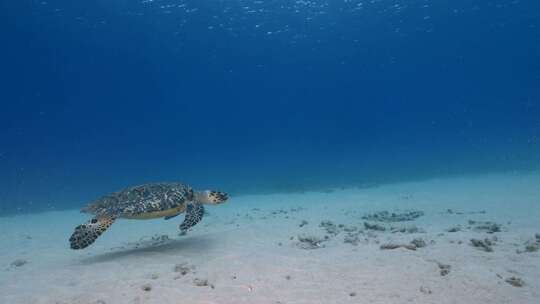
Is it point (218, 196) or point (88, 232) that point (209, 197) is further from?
point (88, 232)

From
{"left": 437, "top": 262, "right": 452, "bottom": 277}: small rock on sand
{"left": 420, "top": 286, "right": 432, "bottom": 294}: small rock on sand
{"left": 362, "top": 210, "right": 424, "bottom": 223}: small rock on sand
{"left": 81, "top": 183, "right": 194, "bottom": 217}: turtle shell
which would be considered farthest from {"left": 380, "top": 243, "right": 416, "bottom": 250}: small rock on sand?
{"left": 81, "top": 183, "right": 194, "bottom": 217}: turtle shell

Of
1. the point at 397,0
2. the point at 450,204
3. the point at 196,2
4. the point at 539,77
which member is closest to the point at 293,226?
the point at 450,204

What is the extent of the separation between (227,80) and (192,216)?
204 ft

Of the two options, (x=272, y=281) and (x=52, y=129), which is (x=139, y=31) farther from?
(x=272, y=281)

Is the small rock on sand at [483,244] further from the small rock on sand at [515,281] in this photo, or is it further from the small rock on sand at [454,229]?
the small rock on sand at [515,281]

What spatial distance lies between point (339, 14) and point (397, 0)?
7.66m

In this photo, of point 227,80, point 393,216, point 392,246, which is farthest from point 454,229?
point 227,80

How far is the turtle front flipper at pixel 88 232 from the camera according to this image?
745 centimetres

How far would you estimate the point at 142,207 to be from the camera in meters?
8.41

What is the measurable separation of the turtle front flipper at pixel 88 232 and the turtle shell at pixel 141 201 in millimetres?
209

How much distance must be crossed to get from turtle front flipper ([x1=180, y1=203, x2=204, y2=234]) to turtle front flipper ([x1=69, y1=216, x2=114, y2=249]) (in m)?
1.74

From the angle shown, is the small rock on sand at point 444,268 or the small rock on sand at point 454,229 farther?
the small rock on sand at point 454,229

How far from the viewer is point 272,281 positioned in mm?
6113

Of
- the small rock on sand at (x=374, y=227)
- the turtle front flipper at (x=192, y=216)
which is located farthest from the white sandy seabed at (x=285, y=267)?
the turtle front flipper at (x=192, y=216)
